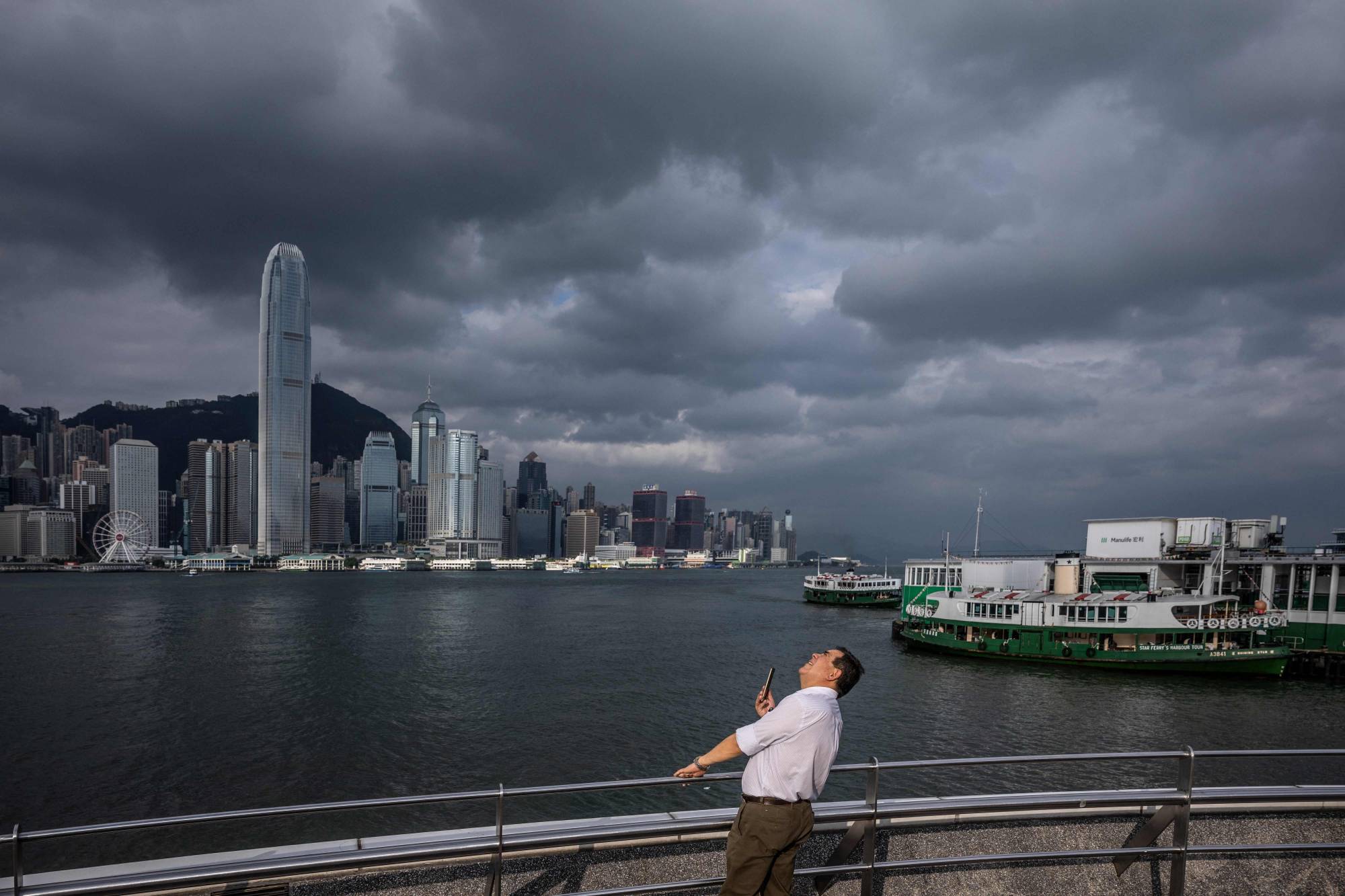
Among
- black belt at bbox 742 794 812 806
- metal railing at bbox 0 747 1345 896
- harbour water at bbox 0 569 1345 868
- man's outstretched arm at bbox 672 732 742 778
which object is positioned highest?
man's outstretched arm at bbox 672 732 742 778

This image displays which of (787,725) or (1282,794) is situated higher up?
(787,725)

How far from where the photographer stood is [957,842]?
16.0ft

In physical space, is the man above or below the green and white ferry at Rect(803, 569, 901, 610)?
above

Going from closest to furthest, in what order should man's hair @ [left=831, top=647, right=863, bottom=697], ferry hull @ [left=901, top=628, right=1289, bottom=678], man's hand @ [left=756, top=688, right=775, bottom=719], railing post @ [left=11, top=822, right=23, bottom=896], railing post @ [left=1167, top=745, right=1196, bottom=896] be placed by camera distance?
railing post @ [left=11, top=822, right=23, bottom=896] < man's hair @ [left=831, top=647, right=863, bottom=697] < man's hand @ [left=756, top=688, right=775, bottom=719] < railing post @ [left=1167, top=745, right=1196, bottom=896] < ferry hull @ [left=901, top=628, right=1289, bottom=678]

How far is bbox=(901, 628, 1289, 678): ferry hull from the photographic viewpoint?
35250 mm

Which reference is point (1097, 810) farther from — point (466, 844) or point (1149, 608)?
point (1149, 608)

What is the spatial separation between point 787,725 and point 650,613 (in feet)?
248

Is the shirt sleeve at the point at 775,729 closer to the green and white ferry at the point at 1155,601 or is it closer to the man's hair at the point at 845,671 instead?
the man's hair at the point at 845,671

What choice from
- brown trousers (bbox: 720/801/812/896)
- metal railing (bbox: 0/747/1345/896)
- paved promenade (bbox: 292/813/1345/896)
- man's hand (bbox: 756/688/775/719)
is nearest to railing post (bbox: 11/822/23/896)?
metal railing (bbox: 0/747/1345/896)

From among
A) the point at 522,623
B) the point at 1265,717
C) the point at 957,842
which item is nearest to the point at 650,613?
the point at 522,623

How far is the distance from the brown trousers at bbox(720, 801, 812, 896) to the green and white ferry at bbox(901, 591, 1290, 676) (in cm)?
4209

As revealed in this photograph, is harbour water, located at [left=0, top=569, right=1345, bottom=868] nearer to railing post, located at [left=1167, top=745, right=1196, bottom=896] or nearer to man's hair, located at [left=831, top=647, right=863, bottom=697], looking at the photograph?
railing post, located at [left=1167, top=745, right=1196, bottom=896]

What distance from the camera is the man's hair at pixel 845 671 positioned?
4.06 m

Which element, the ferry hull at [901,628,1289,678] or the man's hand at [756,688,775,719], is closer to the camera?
the man's hand at [756,688,775,719]
